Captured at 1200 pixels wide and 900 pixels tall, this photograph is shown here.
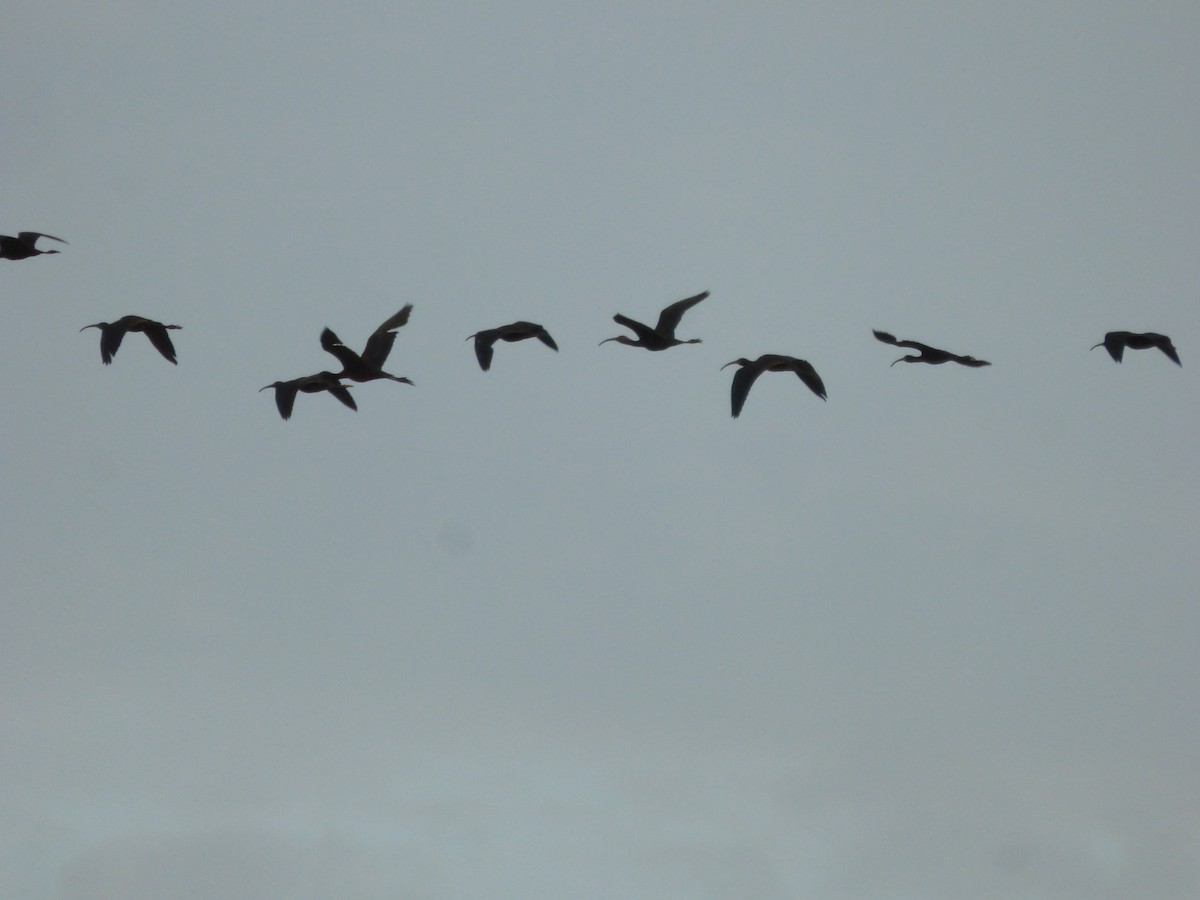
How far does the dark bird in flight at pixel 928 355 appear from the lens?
32531mm

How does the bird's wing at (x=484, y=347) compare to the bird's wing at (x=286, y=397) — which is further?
the bird's wing at (x=286, y=397)

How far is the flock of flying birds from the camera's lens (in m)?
32.7

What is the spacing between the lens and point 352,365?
33.2 meters

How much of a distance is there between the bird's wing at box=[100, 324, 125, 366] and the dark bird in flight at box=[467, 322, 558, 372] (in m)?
6.17

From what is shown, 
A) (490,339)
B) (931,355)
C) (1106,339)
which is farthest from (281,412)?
(1106,339)

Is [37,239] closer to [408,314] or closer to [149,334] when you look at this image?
[149,334]

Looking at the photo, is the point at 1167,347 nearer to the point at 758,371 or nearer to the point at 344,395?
the point at 758,371

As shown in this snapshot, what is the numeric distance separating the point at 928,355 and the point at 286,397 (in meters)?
11.5

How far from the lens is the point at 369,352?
33.5 meters

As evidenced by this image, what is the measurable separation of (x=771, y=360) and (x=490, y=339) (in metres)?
4.96

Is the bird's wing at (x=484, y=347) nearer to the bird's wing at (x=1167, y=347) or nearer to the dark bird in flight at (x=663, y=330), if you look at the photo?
the dark bird in flight at (x=663, y=330)

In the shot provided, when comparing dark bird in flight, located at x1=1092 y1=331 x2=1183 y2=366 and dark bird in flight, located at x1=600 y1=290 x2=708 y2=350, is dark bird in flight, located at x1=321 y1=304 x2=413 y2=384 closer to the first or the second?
dark bird in flight, located at x1=600 y1=290 x2=708 y2=350

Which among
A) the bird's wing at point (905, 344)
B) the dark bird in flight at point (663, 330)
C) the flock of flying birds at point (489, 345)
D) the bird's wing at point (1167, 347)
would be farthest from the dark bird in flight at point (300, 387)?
the bird's wing at point (1167, 347)

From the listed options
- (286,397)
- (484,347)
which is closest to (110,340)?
(286,397)
